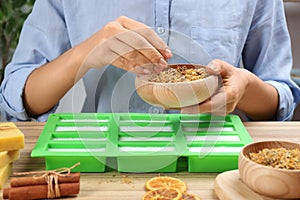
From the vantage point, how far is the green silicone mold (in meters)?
0.89

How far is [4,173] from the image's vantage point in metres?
0.85

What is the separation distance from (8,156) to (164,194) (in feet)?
0.89

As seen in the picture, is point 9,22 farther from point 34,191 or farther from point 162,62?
point 34,191

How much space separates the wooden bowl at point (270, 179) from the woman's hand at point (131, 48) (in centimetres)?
25

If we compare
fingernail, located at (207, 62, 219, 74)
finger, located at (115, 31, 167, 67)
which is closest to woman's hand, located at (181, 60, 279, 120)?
fingernail, located at (207, 62, 219, 74)

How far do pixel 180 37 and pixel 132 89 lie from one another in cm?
20

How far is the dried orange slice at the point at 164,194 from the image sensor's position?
79 centimetres

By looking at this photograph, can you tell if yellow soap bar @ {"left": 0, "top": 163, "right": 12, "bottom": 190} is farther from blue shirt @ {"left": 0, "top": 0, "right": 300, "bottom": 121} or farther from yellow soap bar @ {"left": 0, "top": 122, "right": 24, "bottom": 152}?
blue shirt @ {"left": 0, "top": 0, "right": 300, "bottom": 121}

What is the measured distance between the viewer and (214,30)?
1275 mm

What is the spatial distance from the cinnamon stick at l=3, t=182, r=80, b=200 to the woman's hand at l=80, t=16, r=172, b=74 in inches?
10.2

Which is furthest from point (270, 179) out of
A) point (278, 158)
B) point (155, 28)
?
point (155, 28)

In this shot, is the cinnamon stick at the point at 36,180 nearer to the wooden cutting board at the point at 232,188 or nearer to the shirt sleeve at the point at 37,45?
the wooden cutting board at the point at 232,188

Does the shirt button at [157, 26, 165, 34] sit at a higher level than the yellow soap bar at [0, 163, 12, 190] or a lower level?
higher

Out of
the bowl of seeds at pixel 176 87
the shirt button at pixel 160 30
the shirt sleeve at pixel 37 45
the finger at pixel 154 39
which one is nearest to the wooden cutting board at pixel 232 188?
the bowl of seeds at pixel 176 87
